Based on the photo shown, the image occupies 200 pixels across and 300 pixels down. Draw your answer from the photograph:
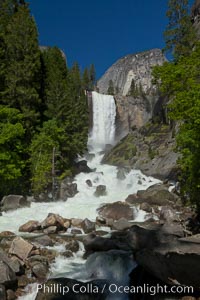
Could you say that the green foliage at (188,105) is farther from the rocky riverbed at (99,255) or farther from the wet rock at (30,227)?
the wet rock at (30,227)

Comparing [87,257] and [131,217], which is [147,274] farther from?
[131,217]

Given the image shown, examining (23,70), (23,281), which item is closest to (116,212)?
(23,281)

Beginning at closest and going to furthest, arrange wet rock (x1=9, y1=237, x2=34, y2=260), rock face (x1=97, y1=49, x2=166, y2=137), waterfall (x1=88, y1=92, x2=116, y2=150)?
wet rock (x1=9, y1=237, x2=34, y2=260) → waterfall (x1=88, y1=92, x2=116, y2=150) → rock face (x1=97, y1=49, x2=166, y2=137)

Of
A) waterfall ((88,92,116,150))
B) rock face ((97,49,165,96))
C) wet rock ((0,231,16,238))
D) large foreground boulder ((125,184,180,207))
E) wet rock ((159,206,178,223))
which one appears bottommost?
wet rock ((0,231,16,238))

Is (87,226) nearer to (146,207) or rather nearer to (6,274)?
(146,207)

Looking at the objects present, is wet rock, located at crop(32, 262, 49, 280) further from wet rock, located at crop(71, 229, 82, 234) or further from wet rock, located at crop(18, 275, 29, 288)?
wet rock, located at crop(71, 229, 82, 234)

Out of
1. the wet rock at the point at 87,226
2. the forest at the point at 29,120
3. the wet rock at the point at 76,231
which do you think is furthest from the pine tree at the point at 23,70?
the wet rock at the point at 76,231

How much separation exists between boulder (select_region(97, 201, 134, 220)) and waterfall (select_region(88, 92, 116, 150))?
4074cm

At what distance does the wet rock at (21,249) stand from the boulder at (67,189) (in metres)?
17.1

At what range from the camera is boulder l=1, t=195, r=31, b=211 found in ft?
91.8

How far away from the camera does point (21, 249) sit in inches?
629

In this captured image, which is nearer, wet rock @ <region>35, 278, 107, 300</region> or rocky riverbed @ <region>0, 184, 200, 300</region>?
wet rock @ <region>35, 278, 107, 300</region>

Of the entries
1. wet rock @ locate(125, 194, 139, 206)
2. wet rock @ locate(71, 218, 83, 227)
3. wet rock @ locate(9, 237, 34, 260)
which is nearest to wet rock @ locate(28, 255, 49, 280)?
wet rock @ locate(9, 237, 34, 260)

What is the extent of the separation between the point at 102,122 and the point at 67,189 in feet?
131
